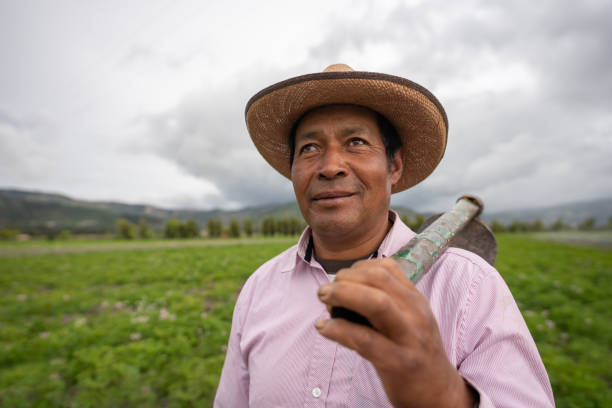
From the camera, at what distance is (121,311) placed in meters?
6.98

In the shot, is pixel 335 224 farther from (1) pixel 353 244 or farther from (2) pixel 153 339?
(2) pixel 153 339

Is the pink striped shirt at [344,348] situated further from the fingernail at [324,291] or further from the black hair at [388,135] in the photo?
the fingernail at [324,291]

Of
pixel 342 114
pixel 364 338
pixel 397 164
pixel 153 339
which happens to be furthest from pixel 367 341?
pixel 153 339

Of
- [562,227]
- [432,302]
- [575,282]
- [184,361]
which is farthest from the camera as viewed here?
[562,227]

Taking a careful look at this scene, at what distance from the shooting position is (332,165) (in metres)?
1.81

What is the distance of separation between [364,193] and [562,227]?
5346 inches

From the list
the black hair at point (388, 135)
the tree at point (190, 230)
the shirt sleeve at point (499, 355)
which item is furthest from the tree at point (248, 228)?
the shirt sleeve at point (499, 355)

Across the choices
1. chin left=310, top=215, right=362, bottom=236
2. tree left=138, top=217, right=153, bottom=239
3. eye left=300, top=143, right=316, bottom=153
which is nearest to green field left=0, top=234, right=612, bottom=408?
chin left=310, top=215, right=362, bottom=236

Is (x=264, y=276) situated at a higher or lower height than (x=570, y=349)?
higher

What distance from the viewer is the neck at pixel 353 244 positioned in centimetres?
204

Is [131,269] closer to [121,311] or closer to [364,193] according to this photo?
[121,311]

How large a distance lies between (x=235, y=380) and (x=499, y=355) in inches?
67.5

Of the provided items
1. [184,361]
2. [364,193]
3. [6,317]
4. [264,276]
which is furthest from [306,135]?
[6,317]

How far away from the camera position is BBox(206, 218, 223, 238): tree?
68500mm
